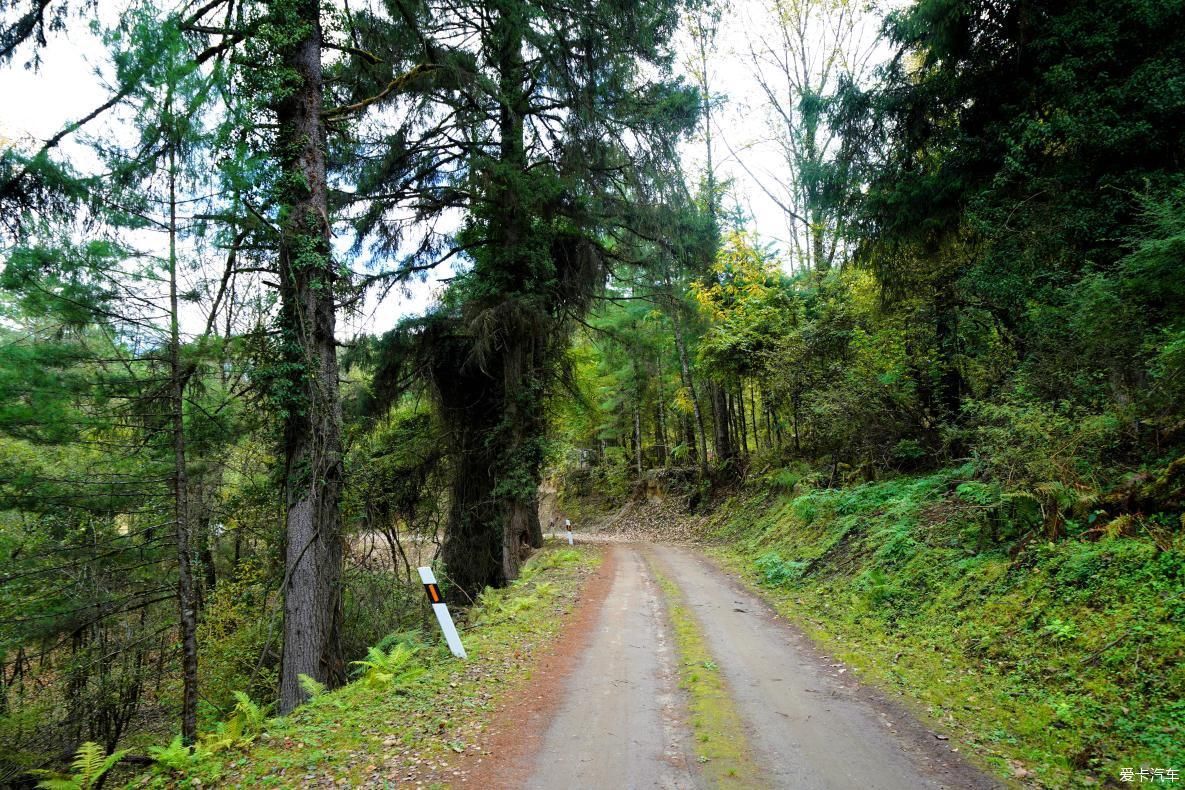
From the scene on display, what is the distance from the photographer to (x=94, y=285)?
6949 millimetres

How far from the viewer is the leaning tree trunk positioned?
8.23 m

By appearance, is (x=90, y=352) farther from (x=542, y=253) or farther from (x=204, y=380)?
(x=542, y=253)

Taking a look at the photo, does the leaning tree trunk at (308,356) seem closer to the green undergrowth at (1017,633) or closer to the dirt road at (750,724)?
the dirt road at (750,724)

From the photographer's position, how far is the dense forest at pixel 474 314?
701 centimetres

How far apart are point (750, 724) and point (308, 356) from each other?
7.36 metres

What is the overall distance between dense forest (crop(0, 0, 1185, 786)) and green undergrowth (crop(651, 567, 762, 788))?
2.95 meters

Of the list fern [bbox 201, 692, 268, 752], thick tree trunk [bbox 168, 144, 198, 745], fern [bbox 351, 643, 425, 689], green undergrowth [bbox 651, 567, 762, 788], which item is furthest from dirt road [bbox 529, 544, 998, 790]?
thick tree trunk [bbox 168, 144, 198, 745]

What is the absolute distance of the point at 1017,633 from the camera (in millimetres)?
5527

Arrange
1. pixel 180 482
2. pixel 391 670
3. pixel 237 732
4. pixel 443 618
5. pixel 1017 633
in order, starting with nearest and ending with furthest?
1. pixel 237 732
2. pixel 1017 633
3. pixel 391 670
4. pixel 443 618
5. pixel 180 482

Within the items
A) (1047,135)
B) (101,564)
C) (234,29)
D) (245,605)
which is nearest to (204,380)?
(101,564)

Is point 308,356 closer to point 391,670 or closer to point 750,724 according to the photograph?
point 391,670

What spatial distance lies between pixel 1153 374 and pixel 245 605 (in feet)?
52.1

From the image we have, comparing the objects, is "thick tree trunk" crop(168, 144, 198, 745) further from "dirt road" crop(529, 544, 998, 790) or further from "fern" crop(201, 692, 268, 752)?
"dirt road" crop(529, 544, 998, 790)

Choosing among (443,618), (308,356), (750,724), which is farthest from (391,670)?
A: (308,356)
